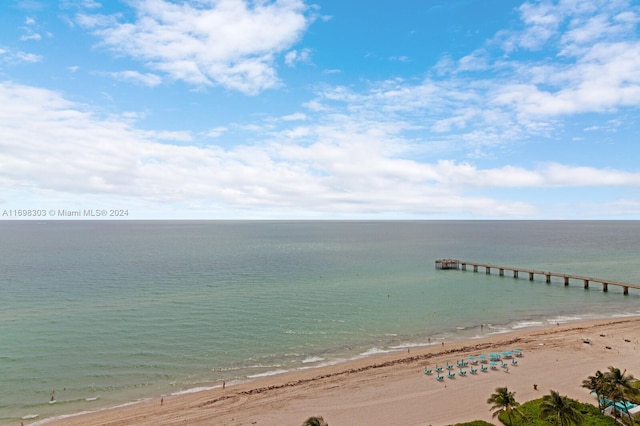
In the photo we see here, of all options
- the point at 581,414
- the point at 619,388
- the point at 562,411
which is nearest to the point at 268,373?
the point at 562,411

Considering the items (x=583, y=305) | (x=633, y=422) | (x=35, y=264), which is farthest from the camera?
(x=35, y=264)

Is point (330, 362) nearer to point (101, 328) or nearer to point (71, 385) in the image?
point (71, 385)

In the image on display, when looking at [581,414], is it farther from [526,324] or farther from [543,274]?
[543,274]

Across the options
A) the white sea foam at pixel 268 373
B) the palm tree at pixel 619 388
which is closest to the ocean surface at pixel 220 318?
the white sea foam at pixel 268 373

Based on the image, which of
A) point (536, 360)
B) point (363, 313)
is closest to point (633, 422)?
point (536, 360)

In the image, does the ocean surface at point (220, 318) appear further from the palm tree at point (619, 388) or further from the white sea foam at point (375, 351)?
the palm tree at point (619, 388)

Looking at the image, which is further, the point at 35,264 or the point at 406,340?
the point at 35,264

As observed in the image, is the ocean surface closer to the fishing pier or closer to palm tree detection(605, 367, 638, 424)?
the fishing pier

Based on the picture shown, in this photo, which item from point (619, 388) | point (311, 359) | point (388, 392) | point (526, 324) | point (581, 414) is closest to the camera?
point (619, 388)
